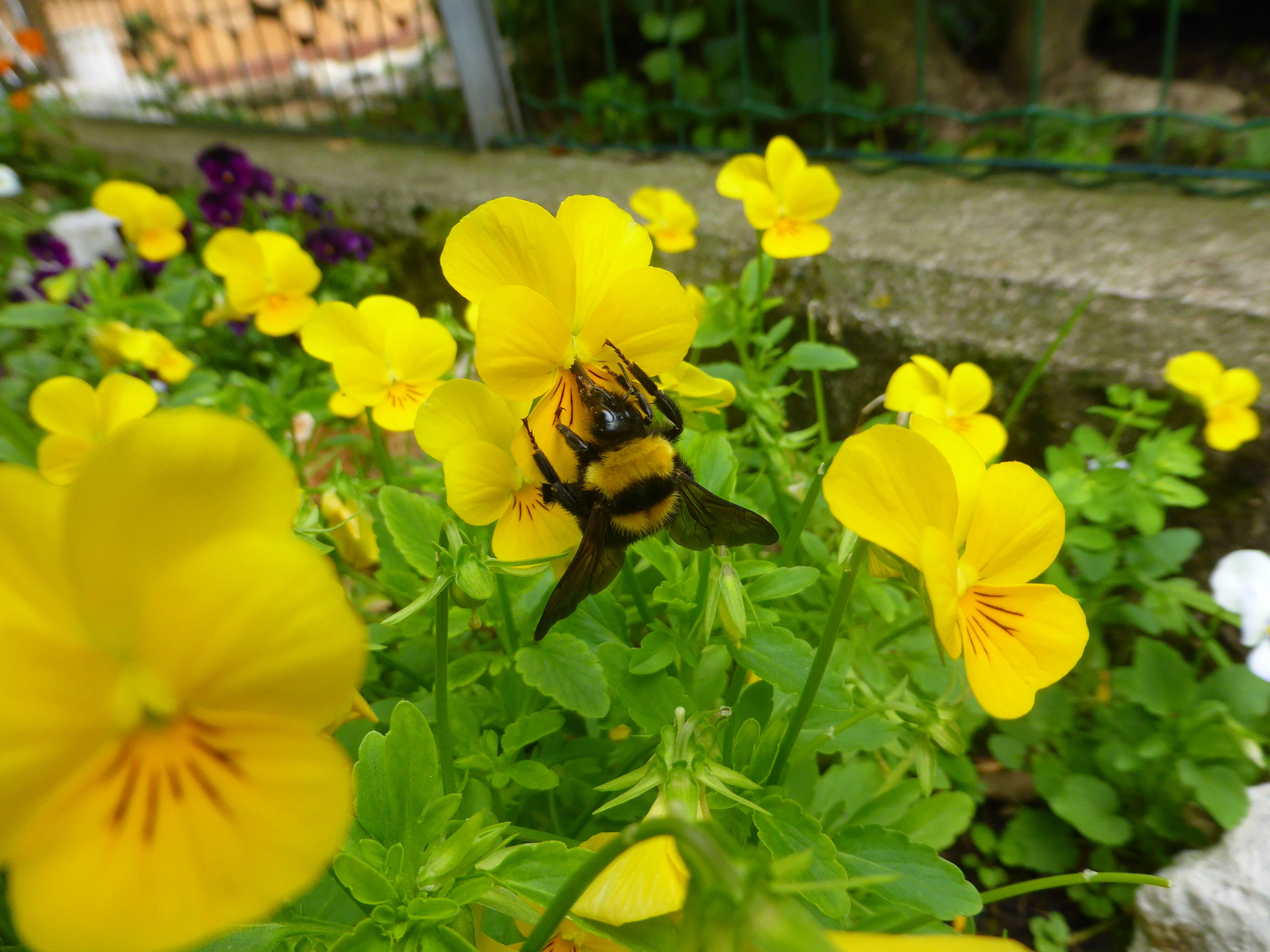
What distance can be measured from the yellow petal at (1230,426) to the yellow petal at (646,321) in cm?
120

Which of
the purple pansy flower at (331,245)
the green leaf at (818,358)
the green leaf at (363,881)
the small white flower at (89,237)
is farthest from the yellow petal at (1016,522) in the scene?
the small white flower at (89,237)

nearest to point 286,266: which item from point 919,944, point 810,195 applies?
point 810,195

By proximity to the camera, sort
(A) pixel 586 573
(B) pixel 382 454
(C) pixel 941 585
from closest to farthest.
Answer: (C) pixel 941 585 → (A) pixel 586 573 → (B) pixel 382 454

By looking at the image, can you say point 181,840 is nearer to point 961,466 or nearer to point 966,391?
point 961,466

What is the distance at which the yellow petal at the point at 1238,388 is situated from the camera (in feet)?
4.63

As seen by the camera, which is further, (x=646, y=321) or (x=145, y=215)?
(x=145, y=215)

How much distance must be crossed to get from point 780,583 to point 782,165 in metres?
0.81

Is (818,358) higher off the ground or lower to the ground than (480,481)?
lower

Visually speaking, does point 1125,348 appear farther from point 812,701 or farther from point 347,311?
point 347,311

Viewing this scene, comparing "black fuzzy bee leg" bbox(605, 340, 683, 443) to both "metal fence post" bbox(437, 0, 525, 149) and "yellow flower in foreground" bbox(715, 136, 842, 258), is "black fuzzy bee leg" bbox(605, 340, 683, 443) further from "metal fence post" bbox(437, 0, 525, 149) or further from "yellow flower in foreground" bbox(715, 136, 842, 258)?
"metal fence post" bbox(437, 0, 525, 149)

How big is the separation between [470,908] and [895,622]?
2.38ft

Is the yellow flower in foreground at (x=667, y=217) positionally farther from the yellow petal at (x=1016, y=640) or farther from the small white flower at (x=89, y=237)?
the small white flower at (x=89, y=237)

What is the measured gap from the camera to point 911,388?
116 cm

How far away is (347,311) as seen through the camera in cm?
102
